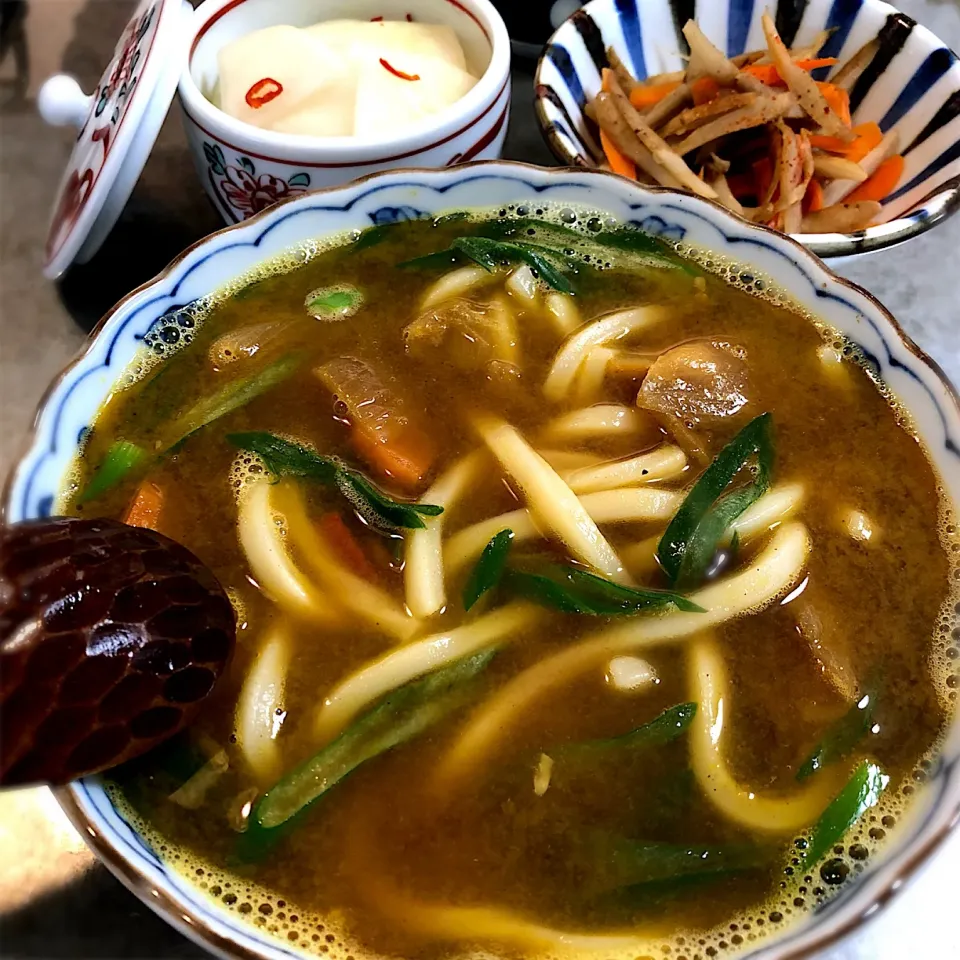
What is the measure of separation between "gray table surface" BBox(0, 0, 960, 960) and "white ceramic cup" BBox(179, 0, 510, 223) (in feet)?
1.49

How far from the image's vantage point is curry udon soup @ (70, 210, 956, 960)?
4.12ft

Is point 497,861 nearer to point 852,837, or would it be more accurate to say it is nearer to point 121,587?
point 852,837

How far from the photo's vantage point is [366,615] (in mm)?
1479

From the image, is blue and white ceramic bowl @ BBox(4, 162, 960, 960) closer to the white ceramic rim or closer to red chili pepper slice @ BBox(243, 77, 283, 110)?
the white ceramic rim

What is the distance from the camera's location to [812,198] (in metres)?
2.36

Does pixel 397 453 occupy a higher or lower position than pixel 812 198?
lower

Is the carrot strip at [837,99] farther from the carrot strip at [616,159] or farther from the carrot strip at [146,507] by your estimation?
the carrot strip at [146,507]

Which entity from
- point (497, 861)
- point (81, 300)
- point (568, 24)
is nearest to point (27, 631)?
point (497, 861)

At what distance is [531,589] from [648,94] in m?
1.62

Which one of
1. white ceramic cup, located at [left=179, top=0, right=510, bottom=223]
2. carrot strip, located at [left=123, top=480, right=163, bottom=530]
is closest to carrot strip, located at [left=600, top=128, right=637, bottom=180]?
white ceramic cup, located at [left=179, top=0, right=510, bottom=223]

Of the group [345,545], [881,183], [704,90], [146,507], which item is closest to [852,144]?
[881,183]

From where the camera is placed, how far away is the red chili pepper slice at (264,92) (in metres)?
2.15

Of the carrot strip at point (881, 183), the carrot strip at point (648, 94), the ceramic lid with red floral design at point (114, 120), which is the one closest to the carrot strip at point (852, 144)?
the carrot strip at point (881, 183)

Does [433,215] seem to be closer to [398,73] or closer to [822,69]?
[398,73]
